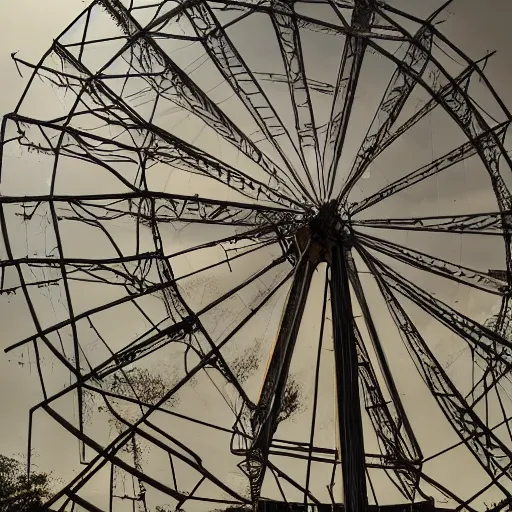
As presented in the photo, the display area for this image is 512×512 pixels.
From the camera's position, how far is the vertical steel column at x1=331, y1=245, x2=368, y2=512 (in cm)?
689

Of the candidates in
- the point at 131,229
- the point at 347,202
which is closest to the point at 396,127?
the point at 347,202

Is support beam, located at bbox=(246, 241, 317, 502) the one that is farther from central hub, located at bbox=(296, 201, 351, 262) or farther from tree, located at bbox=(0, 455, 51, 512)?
tree, located at bbox=(0, 455, 51, 512)

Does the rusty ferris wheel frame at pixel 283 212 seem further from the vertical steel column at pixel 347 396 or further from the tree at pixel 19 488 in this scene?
the tree at pixel 19 488

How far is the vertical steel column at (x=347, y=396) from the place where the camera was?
689 centimetres

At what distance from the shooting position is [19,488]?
9.66m

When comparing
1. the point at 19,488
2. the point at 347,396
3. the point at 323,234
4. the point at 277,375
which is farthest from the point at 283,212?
the point at 19,488

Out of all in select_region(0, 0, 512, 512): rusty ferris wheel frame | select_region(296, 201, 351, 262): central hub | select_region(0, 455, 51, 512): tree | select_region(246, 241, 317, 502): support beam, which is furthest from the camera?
select_region(0, 455, 51, 512): tree

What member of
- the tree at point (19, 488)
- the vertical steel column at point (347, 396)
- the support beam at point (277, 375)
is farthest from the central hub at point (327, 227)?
the tree at point (19, 488)

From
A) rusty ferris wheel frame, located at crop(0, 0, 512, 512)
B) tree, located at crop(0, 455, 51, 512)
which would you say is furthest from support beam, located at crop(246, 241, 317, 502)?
tree, located at crop(0, 455, 51, 512)

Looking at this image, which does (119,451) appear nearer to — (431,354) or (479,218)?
(431,354)

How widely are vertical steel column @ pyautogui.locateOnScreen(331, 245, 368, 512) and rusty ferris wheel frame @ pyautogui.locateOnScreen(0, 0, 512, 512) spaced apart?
0.05 ft

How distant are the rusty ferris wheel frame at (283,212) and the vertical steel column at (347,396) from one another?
0.6 inches

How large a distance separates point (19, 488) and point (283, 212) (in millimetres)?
5042

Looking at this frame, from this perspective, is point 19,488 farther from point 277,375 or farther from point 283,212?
point 283,212
